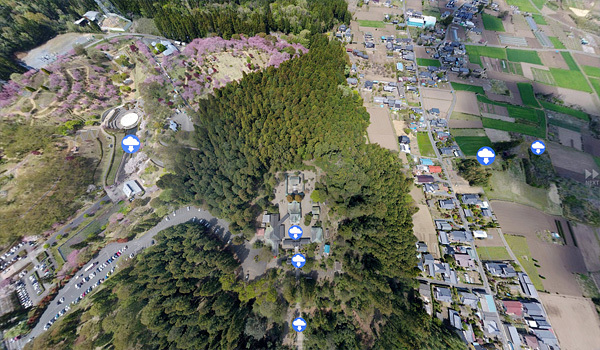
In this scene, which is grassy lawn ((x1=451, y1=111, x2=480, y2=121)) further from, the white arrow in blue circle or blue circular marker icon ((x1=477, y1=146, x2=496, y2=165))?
the white arrow in blue circle

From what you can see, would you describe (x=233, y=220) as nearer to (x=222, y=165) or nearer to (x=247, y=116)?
(x=222, y=165)

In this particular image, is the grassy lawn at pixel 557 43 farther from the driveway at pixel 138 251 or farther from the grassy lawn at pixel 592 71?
the driveway at pixel 138 251

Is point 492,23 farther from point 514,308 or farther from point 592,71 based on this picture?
point 514,308

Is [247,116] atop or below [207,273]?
atop

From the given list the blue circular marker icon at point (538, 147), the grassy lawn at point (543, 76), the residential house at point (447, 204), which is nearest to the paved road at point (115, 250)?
the residential house at point (447, 204)

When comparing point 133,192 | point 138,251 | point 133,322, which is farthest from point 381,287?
point 133,192

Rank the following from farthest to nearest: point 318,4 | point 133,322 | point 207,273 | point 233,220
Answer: point 318,4, point 233,220, point 207,273, point 133,322

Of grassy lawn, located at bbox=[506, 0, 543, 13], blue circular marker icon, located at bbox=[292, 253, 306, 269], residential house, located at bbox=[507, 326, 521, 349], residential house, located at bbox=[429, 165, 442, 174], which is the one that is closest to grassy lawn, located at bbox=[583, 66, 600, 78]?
grassy lawn, located at bbox=[506, 0, 543, 13]
